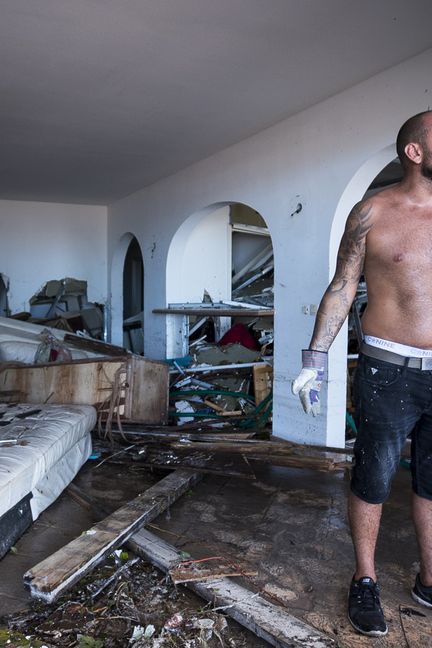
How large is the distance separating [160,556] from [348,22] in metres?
3.10

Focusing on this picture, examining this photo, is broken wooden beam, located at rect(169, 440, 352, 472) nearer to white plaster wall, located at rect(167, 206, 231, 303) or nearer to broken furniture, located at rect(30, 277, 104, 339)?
white plaster wall, located at rect(167, 206, 231, 303)

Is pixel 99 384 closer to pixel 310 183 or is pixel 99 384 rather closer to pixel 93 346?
pixel 93 346

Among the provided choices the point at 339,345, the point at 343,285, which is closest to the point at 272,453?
the point at 339,345

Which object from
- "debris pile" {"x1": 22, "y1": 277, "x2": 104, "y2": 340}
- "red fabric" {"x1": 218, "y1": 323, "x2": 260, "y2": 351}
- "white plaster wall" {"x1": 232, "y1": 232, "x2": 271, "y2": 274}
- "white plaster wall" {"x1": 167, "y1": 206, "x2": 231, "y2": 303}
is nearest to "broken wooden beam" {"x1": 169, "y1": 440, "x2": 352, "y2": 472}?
"red fabric" {"x1": 218, "y1": 323, "x2": 260, "y2": 351}

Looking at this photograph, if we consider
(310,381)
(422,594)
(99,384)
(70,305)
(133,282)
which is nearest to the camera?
(310,381)

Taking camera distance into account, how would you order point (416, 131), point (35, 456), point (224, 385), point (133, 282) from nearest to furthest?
point (416, 131) → point (35, 456) → point (224, 385) → point (133, 282)

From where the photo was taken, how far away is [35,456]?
115 inches

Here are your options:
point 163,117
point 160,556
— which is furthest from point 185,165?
point 160,556

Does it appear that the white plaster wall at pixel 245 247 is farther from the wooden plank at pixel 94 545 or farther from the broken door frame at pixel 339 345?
the wooden plank at pixel 94 545

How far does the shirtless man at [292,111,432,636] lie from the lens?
6.55ft

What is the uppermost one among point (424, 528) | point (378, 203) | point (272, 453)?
point (378, 203)

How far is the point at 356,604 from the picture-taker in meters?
2.08

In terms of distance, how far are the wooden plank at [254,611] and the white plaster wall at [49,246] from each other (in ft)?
25.2

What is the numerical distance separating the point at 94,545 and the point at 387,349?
5.40 ft
